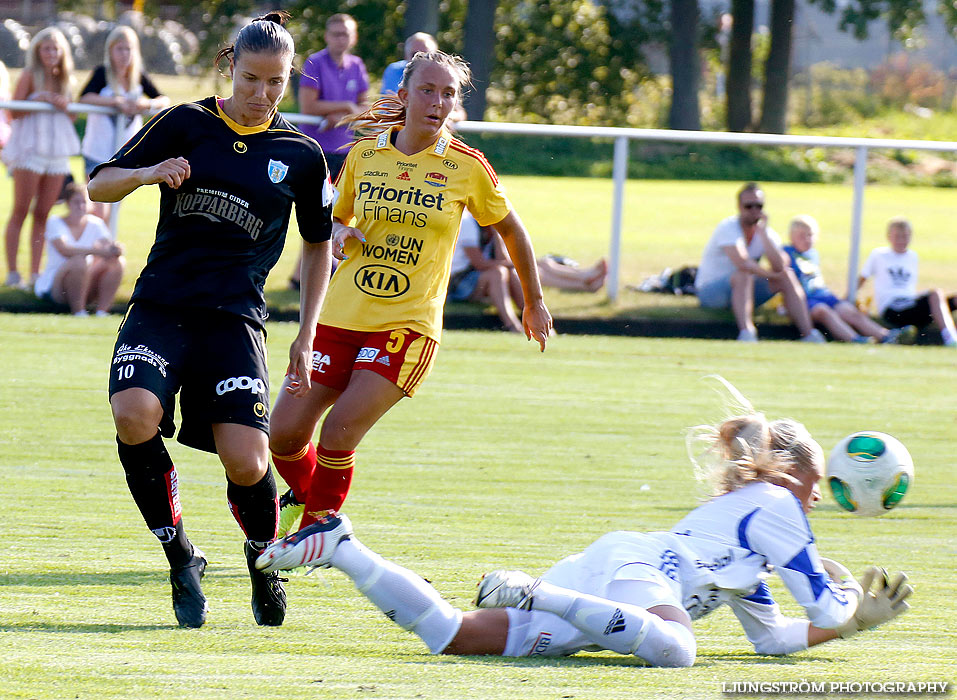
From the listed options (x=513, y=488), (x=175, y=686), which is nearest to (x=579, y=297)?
(x=513, y=488)

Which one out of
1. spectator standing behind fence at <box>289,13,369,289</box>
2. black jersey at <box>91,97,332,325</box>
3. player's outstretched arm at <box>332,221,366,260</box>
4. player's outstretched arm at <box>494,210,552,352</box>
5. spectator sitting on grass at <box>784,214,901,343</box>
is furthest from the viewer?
spectator sitting on grass at <box>784,214,901,343</box>

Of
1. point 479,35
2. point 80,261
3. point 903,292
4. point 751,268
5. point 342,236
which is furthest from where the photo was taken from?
point 479,35

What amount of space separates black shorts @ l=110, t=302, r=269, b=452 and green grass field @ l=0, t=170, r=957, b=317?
8816 millimetres

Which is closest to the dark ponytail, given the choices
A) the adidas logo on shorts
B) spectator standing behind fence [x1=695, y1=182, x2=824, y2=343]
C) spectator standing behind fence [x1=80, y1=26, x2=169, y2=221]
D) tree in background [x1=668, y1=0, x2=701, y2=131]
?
the adidas logo on shorts

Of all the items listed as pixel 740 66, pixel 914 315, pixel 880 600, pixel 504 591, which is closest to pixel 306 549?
pixel 504 591

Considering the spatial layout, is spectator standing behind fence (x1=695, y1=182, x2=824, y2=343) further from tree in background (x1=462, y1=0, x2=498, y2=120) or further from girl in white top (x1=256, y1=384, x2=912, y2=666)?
tree in background (x1=462, y1=0, x2=498, y2=120)

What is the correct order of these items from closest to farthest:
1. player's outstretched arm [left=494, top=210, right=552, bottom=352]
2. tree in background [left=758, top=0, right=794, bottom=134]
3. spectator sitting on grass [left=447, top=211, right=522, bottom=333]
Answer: player's outstretched arm [left=494, top=210, right=552, bottom=352], spectator sitting on grass [left=447, top=211, right=522, bottom=333], tree in background [left=758, top=0, right=794, bottom=134]

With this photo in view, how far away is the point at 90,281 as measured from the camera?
12.7 m

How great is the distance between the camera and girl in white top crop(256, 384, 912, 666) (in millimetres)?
4184

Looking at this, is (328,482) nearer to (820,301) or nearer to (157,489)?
(157,489)

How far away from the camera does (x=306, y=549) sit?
4141mm

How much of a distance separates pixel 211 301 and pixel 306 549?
99 centimetres

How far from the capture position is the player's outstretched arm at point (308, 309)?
4848 mm

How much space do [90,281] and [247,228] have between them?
27.7ft
